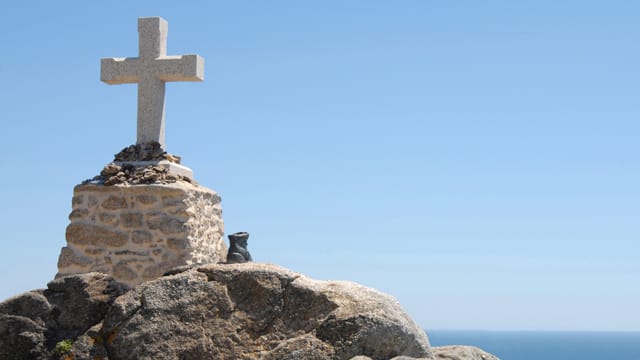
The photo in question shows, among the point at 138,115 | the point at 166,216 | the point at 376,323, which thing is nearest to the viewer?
the point at 376,323

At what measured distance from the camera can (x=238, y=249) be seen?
898 cm

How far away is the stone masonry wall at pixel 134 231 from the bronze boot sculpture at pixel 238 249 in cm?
158

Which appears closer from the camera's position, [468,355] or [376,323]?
[376,323]

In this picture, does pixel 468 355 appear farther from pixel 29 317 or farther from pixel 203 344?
pixel 29 317

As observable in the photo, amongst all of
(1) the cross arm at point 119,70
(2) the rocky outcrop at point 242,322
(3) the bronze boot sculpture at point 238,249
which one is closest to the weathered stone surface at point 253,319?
(2) the rocky outcrop at point 242,322

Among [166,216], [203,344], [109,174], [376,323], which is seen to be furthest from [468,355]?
[109,174]

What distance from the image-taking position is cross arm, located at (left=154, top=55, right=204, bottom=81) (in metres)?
11.5

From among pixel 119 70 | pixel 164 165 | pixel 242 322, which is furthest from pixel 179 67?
pixel 242 322

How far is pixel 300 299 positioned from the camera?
6.27 m

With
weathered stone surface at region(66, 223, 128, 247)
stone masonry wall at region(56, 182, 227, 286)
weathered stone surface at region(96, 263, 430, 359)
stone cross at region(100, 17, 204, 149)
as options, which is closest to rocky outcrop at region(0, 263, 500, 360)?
weathered stone surface at region(96, 263, 430, 359)

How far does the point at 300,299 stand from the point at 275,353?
419 mm

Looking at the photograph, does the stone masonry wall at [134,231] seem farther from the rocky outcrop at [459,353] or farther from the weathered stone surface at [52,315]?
the rocky outcrop at [459,353]

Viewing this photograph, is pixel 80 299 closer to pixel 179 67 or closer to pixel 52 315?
pixel 52 315

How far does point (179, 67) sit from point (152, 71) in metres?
0.35
